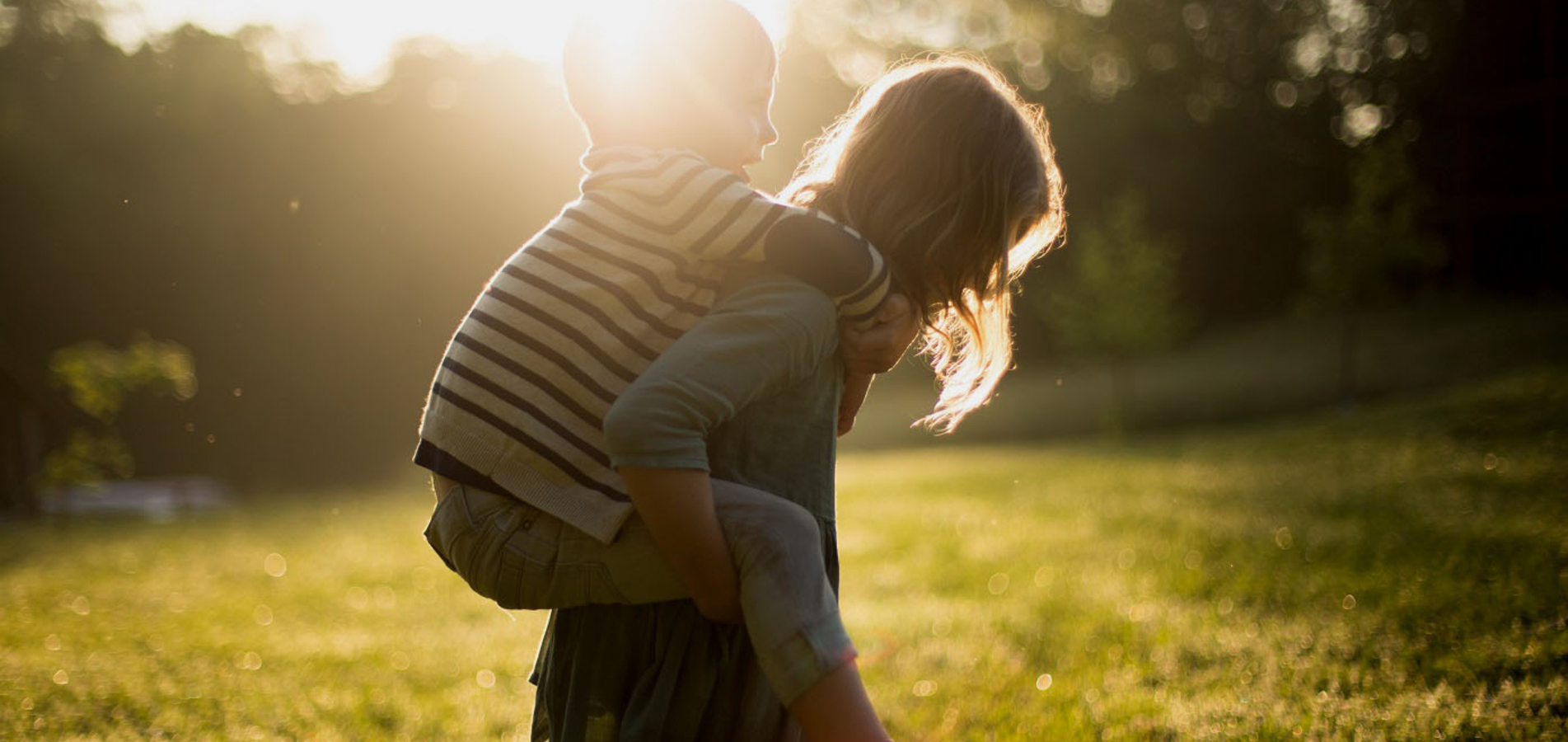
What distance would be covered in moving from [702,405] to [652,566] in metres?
0.34

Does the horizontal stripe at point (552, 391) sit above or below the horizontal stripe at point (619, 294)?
below

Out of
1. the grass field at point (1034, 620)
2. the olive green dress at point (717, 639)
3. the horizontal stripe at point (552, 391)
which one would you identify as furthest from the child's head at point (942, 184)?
the grass field at point (1034, 620)

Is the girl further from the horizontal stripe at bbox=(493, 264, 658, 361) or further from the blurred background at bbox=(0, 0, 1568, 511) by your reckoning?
the blurred background at bbox=(0, 0, 1568, 511)

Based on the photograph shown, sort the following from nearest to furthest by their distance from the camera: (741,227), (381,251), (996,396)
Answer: (741,227) → (996,396) → (381,251)

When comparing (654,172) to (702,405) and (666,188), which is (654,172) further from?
(702,405)

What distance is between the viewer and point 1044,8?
37.2 metres

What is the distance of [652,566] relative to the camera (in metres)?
1.86

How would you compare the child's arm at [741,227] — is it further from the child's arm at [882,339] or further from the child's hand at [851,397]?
the child's hand at [851,397]

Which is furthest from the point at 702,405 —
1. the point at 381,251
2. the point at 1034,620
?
the point at 381,251

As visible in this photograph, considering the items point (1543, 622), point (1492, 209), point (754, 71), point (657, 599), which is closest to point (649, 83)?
point (754, 71)

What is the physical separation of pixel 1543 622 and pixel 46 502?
52.4 feet

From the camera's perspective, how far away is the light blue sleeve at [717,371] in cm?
164

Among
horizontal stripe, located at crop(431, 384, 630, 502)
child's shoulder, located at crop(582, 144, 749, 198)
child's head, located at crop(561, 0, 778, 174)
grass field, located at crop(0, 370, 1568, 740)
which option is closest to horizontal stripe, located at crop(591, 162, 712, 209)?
child's shoulder, located at crop(582, 144, 749, 198)

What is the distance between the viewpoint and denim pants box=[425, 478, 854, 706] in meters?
1.74
